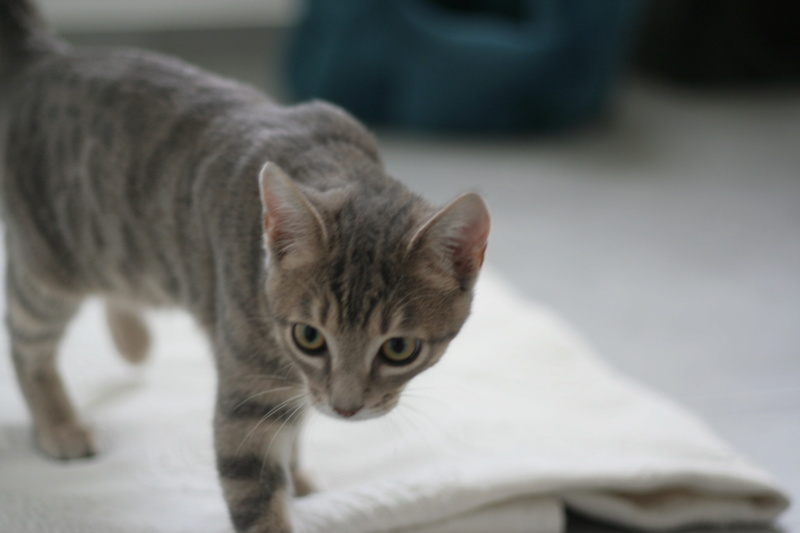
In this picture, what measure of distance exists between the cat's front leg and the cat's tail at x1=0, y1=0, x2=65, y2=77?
2.63ft

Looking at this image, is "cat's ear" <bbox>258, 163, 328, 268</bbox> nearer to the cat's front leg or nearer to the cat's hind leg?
the cat's front leg

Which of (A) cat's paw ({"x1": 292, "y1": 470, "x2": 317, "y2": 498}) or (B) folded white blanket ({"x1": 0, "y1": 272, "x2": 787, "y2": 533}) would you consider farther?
(A) cat's paw ({"x1": 292, "y1": 470, "x2": 317, "y2": 498})

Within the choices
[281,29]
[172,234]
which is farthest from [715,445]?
[281,29]

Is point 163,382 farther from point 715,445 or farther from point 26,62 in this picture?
point 715,445

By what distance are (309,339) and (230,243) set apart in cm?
23

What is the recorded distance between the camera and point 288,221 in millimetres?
1190

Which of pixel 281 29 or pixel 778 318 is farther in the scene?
pixel 281 29

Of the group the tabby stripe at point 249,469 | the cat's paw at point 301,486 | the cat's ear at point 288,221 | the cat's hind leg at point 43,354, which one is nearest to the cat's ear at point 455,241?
the cat's ear at point 288,221

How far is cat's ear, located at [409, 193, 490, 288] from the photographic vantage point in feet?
3.78

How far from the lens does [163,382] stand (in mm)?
1953

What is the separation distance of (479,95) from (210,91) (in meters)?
2.15

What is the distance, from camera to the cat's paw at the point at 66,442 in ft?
5.46

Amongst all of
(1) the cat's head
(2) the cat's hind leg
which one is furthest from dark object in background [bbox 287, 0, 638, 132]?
(1) the cat's head

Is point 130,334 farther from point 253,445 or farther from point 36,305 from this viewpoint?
point 253,445
